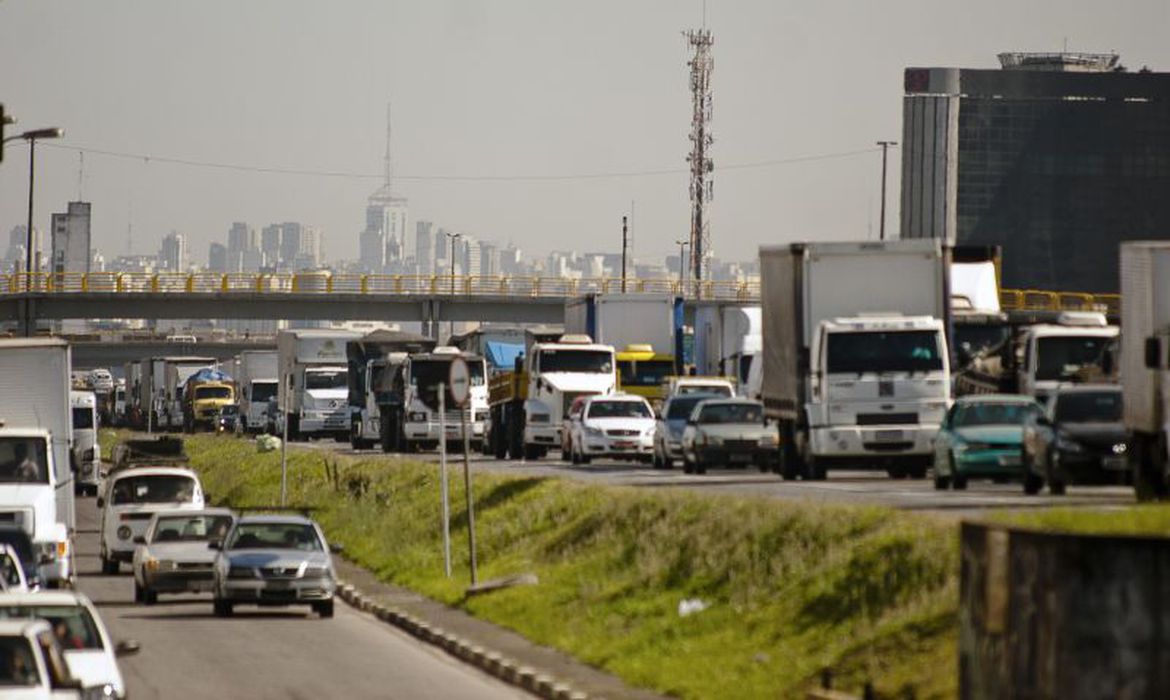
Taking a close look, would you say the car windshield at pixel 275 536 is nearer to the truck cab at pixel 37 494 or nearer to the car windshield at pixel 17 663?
the truck cab at pixel 37 494

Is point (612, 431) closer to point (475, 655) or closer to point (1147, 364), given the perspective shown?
point (1147, 364)

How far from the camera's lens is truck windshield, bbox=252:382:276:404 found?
101250 millimetres

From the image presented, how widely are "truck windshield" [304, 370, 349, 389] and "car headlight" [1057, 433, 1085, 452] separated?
56.3 m

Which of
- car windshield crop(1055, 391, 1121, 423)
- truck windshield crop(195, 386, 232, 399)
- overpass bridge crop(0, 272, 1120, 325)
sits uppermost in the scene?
overpass bridge crop(0, 272, 1120, 325)

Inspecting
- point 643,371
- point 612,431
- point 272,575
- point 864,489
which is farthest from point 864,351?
point 643,371

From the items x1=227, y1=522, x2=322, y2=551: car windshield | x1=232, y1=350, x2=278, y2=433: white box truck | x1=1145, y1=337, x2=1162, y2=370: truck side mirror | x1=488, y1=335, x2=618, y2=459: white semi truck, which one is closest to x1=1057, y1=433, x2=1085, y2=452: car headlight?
x1=1145, y1=337, x2=1162, y2=370: truck side mirror

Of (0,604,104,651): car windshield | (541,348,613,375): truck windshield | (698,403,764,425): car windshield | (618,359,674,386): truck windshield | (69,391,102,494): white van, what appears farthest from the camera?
(69,391,102,494): white van

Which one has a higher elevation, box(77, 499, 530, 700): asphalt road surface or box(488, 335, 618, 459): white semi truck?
box(488, 335, 618, 459): white semi truck

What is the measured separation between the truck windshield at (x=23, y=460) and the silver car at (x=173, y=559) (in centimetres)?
195

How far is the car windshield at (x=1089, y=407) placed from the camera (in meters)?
32.2

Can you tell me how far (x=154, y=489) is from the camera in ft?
147

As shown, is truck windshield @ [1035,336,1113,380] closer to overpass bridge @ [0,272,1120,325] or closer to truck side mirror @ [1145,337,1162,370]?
truck side mirror @ [1145,337,1162,370]

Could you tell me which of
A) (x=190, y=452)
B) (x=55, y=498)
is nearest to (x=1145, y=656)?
(x=55, y=498)

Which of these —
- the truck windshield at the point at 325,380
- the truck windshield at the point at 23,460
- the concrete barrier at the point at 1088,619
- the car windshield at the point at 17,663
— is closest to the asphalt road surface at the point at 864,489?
the truck windshield at the point at 23,460
